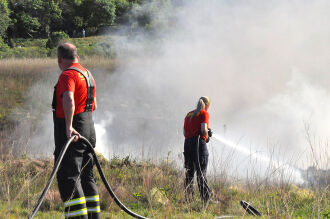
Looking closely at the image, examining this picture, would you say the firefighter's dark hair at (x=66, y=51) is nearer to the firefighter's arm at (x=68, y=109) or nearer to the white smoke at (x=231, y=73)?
the firefighter's arm at (x=68, y=109)

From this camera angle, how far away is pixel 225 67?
798 inches

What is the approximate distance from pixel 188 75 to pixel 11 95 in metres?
9.14

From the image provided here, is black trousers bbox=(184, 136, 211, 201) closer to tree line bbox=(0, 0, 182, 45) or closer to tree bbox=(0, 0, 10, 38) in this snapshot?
tree line bbox=(0, 0, 182, 45)

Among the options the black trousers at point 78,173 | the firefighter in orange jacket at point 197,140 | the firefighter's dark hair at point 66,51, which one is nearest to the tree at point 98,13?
the firefighter in orange jacket at point 197,140

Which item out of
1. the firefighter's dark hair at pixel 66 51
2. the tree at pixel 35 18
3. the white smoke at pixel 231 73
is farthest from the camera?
the tree at pixel 35 18

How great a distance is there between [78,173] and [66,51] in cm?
Answer: 114

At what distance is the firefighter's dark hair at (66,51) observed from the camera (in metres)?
3.72

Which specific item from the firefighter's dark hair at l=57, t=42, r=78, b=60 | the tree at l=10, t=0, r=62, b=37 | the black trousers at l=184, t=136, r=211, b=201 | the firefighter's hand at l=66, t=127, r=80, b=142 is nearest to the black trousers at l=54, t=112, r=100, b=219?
the firefighter's hand at l=66, t=127, r=80, b=142

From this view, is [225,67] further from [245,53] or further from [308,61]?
[308,61]

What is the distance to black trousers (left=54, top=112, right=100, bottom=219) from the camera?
3.53 meters

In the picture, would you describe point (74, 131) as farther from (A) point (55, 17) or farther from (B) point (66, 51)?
(A) point (55, 17)

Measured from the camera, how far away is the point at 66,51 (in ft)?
12.2

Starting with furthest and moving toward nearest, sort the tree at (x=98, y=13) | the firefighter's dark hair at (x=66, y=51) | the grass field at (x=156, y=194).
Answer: the tree at (x=98, y=13) < the grass field at (x=156, y=194) < the firefighter's dark hair at (x=66, y=51)

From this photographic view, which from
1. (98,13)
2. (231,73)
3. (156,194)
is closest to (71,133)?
(156,194)
